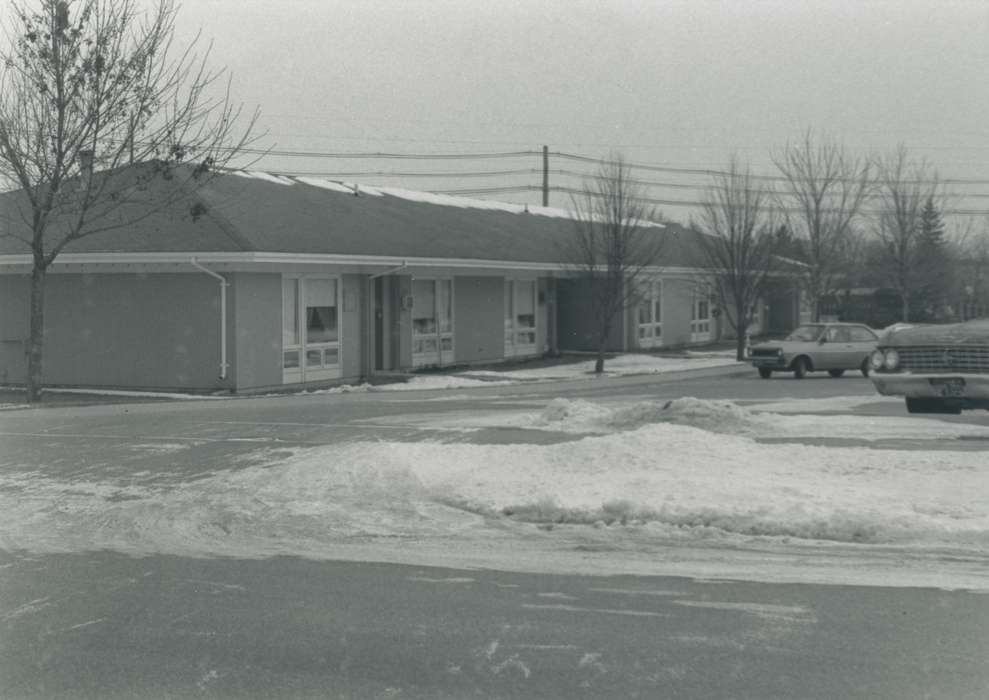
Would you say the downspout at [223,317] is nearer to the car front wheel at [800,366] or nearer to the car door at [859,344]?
the car front wheel at [800,366]

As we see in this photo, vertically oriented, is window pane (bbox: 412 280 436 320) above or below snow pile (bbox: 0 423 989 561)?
above

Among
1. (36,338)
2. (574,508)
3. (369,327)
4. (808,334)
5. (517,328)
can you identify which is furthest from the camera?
(517,328)

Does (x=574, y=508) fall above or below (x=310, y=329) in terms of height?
below

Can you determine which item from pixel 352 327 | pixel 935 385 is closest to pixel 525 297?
pixel 352 327

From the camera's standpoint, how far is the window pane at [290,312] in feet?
82.1

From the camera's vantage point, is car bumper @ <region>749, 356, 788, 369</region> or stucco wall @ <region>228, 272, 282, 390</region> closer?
stucco wall @ <region>228, 272, 282, 390</region>

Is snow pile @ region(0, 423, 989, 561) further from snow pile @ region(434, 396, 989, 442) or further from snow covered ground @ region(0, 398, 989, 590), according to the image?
snow pile @ region(434, 396, 989, 442)

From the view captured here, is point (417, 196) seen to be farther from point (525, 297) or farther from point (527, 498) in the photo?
point (527, 498)

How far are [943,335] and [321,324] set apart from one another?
15.1m

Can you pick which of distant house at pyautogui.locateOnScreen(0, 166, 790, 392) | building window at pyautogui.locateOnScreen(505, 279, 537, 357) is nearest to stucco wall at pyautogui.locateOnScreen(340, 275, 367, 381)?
distant house at pyautogui.locateOnScreen(0, 166, 790, 392)

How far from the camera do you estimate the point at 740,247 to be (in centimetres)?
3597

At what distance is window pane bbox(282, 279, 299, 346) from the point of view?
2503cm

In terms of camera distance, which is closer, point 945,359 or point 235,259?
point 945,359

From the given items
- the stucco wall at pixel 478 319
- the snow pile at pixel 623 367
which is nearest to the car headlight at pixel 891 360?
the snow pile at pixel 623 367
